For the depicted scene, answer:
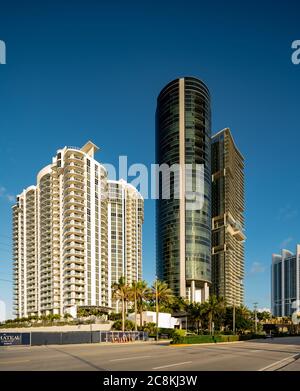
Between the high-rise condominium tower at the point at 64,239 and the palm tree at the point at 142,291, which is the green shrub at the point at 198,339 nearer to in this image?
the palm tree at the point at 142,291

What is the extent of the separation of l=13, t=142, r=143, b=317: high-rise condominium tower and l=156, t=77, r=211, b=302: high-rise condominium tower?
3063 cm

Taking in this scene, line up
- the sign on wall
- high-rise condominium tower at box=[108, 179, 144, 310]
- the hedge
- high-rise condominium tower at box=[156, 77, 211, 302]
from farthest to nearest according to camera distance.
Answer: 1. high-rise condominium tower at box=[108, 179, 144, 310]
2. high-rise condominium tower at box=[156, 77, 211, 302]
3. the hedge
4. the sign on wall

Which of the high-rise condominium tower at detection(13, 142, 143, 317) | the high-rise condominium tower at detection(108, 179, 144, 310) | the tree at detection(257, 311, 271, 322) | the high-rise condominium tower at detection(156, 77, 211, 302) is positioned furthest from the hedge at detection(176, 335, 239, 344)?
the tree at detection(257, 311, 271, 322)

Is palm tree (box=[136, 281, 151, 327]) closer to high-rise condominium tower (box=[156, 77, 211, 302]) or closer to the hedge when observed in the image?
the hedge

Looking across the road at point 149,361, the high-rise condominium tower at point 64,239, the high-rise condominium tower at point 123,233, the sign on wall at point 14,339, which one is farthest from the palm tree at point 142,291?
the high-rise condominium tower at point 123,233

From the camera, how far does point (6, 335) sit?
47.0m

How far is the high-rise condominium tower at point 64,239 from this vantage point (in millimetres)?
122656

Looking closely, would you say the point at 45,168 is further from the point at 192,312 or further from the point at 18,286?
the point at 192,312

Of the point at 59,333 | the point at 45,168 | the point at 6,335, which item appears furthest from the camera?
the point at 45,168

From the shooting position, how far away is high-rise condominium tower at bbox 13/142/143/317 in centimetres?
12266

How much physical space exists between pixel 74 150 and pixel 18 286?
6342 centimetres

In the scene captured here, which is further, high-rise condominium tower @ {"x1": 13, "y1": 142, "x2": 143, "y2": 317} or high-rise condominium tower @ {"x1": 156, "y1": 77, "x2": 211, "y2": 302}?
high-rise condominium tower @ {"x1": 156, "y1": 77, "x2": 211, "y2": 302}

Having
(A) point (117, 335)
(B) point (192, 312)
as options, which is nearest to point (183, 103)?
(B) point (192, 312)

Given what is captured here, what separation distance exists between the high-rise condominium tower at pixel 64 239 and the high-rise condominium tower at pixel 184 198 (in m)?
30.6
